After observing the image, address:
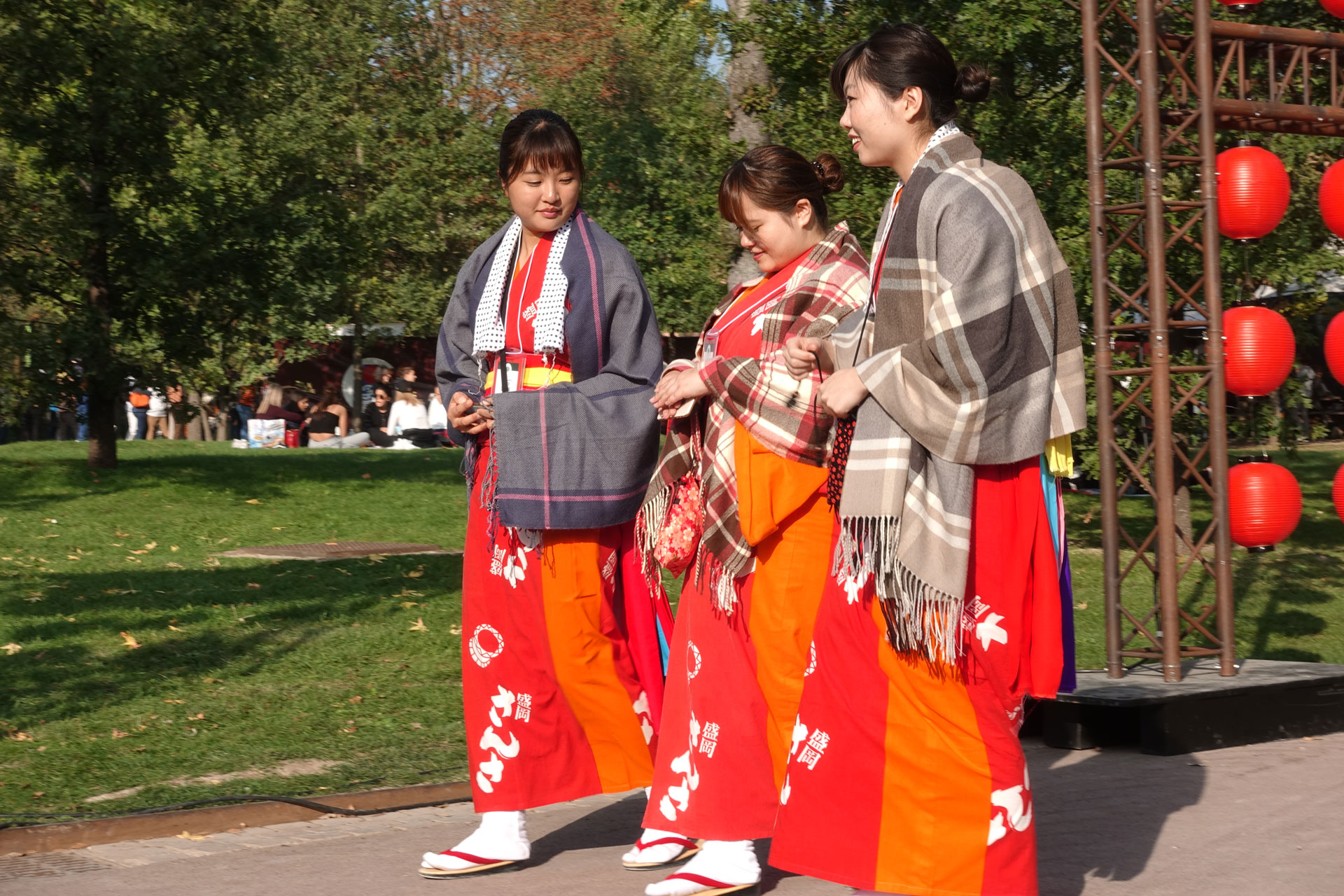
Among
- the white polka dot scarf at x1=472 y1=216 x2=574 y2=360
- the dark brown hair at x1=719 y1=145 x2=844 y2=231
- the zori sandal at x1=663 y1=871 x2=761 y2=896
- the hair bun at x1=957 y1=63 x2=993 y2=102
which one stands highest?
the hair bun at x1=957 y1=63 x2=993 y2=102

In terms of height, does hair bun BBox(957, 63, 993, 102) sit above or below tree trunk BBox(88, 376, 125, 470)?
above

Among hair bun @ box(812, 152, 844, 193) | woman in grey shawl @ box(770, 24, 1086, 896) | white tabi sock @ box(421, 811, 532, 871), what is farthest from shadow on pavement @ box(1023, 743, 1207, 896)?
hair bun @ box(812, 152, 844, 193)

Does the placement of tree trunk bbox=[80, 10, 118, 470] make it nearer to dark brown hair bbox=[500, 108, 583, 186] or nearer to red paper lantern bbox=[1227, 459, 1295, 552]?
red paper lantern bbox=[1227, 459, 1295, 552]

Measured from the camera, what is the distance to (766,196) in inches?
157

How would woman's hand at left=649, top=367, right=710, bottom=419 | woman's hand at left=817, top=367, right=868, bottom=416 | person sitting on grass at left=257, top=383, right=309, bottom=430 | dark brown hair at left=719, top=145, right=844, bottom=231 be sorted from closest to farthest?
woman's hand at left=817, top=367, right=868, bottom=416 → woman's hand at left=649, top=367, right=710, bottom=419 → dark brown hair at left=719, top=145, right=844, bottom=231 → person sitting on grass at left=257, top=383, right=309, bottom=430

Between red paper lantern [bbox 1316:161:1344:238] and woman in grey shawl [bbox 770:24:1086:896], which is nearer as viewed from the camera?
woman in grey shawl [bbox 770:24:1086:896]

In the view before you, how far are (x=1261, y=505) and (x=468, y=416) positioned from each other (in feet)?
16.4

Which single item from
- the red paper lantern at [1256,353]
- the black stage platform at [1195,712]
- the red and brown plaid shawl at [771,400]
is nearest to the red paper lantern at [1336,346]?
the red paper lantern at [1256,353]

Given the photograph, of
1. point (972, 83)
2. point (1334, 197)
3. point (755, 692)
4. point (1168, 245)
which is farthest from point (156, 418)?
point (972, 83)

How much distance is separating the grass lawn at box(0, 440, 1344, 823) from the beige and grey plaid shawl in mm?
2856

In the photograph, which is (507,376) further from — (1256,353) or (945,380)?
(1256,353)

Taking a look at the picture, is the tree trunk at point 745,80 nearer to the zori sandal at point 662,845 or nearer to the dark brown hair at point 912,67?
the zori sandal at point 662,845

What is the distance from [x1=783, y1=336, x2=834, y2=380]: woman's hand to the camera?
362 centimetres

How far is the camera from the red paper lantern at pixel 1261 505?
7.64 m
